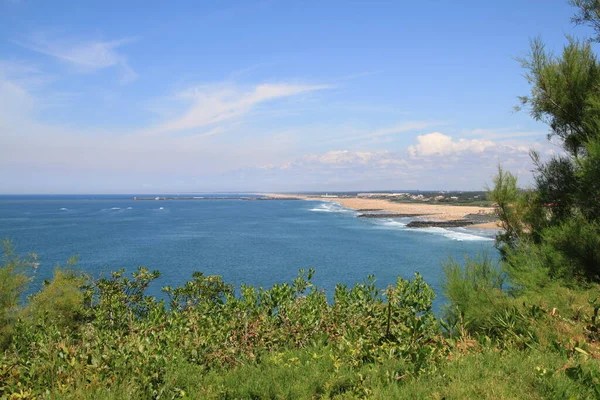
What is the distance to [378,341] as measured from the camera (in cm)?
508

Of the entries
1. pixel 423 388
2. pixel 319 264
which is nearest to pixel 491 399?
pixel 423 388

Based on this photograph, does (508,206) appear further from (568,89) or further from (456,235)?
(456,235)

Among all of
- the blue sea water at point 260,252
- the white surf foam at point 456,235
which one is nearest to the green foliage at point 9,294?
the blue sea water at point 260,252

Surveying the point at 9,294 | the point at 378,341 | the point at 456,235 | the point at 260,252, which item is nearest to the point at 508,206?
the point at 378,341

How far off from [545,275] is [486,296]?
1566 mm

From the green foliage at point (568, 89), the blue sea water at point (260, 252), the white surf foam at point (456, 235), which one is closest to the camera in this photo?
the green foliage at point (568, 89)

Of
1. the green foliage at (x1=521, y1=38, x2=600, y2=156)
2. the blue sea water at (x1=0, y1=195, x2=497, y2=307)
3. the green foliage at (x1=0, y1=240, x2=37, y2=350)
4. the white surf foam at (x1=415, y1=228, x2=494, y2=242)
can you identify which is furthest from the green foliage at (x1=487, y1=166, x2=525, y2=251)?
the white surf foam at (x1=415, y1=228, x2=494, y2=242)

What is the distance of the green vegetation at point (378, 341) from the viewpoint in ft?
13.1

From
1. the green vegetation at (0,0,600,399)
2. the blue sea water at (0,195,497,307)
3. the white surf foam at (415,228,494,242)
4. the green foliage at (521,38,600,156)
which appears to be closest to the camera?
the green vegetation at (0,0,600,399)

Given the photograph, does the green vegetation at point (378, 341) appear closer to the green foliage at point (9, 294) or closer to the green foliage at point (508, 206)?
the green foliage at point (508, 206)

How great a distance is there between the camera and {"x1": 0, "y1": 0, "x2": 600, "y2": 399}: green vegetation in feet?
13.1

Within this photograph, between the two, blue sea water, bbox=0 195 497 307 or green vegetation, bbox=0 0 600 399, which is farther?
blue sea water, bbox=0 195 497 307

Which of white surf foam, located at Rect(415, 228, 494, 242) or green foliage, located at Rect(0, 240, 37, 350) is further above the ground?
green foliage, located at Rect(0, 240, 37, 350)

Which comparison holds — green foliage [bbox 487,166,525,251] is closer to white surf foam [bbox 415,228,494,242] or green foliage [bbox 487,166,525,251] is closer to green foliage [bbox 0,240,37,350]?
green foliage [bbox 0,240,37,350]
